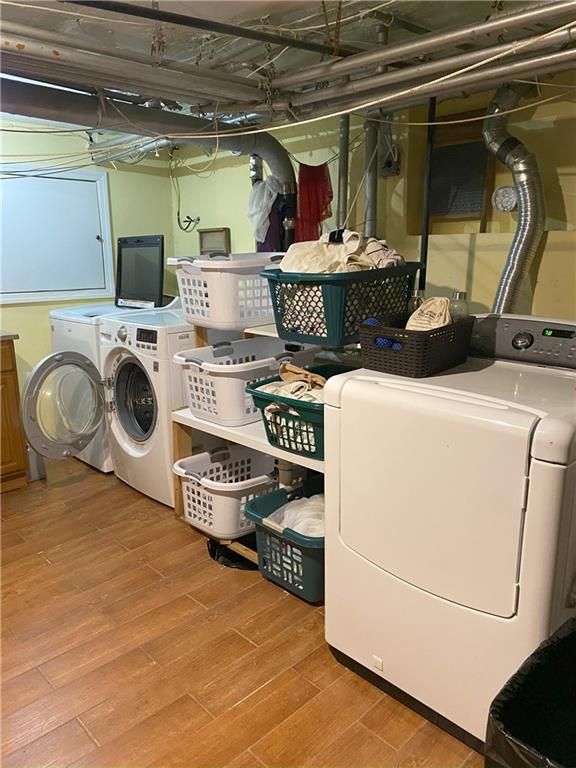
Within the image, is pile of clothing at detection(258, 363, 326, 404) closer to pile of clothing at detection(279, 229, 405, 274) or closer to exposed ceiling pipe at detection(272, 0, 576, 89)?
pile of clothing at detection(279, 229, 405, 274)

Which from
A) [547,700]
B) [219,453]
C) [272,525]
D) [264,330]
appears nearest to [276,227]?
[264,330]

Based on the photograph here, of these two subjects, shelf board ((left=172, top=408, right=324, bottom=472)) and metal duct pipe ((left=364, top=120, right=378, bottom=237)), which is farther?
metal duct pipe ((left=364, top=120, right=378, bottom=237))

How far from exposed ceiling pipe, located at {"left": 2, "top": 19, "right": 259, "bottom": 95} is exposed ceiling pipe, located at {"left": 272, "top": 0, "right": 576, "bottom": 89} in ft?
0.68

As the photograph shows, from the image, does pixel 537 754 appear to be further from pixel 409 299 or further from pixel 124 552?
pixel 124 552

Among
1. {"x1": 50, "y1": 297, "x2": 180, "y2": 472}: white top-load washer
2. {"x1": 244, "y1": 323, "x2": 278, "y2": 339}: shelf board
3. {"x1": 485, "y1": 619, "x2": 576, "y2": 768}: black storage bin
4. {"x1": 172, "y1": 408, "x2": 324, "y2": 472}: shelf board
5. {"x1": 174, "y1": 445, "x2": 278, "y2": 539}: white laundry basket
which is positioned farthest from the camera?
{"x1": 50, "y1": 297, "x2": 180, "y2": 472}: white top-load washer

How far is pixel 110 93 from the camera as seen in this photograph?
8.64 ft

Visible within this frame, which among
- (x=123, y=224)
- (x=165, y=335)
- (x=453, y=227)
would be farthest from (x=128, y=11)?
(x=123, y=224)

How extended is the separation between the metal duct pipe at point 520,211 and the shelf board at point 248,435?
1.07 meters

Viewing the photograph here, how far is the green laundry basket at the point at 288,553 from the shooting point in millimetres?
2019

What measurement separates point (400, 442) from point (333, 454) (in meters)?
0.26

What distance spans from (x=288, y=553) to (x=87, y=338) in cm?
190

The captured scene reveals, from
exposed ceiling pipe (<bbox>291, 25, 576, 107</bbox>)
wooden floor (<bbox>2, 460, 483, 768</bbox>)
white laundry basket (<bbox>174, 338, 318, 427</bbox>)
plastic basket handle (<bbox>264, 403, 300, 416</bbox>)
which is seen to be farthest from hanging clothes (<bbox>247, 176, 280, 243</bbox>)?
wooden floor (<bbox>2, 460, 483, 768</bbox>)

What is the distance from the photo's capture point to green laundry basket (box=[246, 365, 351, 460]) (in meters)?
1.84

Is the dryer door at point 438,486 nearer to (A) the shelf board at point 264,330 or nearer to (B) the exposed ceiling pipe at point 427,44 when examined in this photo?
(A) the shelf board at point 264,330
